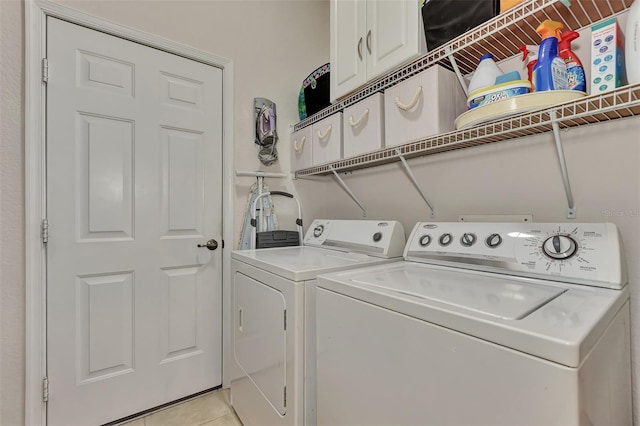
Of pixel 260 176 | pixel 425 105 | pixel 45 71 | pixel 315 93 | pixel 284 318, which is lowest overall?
pixel 284 318

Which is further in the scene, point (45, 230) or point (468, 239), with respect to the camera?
point (45, 230)

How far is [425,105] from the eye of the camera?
1.29m

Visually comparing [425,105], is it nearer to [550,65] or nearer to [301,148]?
[550,65]

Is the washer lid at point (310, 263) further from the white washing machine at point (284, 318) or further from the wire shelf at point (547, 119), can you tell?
the wire shelf at point (547, 119)

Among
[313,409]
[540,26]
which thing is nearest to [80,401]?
[313,409]

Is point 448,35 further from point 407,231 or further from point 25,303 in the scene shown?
point 25,303

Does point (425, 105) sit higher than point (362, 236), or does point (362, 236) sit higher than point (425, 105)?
point (425, 105)

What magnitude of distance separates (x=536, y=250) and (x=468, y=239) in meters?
0.25

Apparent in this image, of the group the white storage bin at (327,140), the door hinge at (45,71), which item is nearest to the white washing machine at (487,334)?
the white storage bin at (327,140)

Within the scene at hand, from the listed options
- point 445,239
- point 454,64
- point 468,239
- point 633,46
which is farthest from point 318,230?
point 633,46

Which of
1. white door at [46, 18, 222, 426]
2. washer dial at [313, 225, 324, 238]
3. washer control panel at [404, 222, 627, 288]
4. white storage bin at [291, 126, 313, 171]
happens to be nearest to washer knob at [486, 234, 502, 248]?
washer control panel at [404, 222, 627, 288]

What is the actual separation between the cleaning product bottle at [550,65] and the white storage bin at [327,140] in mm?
1015

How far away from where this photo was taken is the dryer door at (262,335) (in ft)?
4.09

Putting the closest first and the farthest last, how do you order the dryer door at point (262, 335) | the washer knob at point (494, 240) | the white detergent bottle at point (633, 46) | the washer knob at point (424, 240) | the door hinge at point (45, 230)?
the white detergent bottle at point (633, 46) → the washer knob at point (494, 240) → the dryer door at point (262, 335) → the washer knob at point (424, 240) → the door hinge at point (45, 230)
